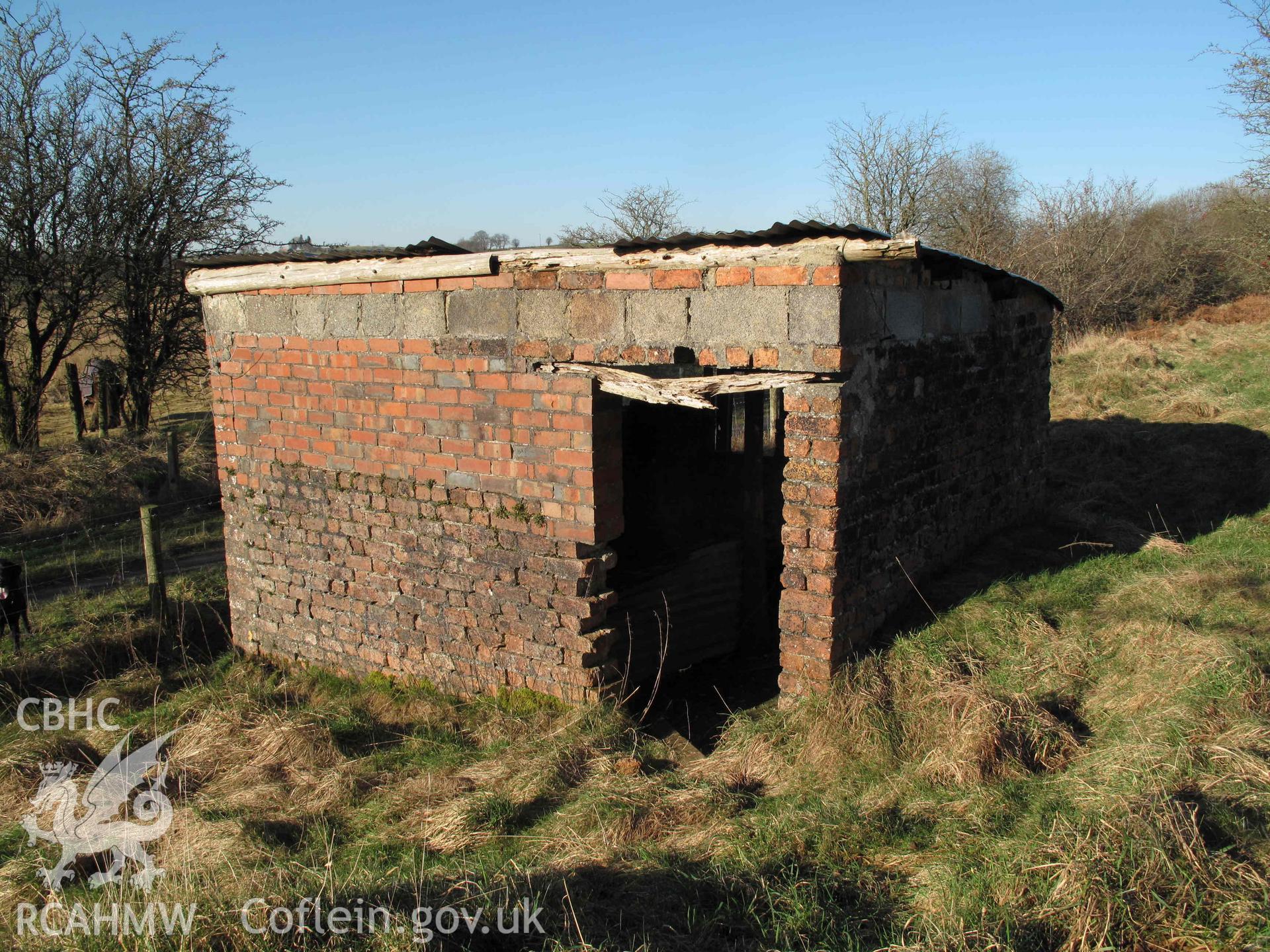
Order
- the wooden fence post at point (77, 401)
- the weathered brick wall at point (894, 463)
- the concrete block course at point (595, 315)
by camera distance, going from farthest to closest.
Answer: the wooden fence post at point (77, 401)
the concrete block course at point (595, 315)
the weathered brick wall at point (894, 463)

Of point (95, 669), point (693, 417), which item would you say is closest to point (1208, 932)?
point (693, 417)

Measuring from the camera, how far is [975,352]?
20.6ft

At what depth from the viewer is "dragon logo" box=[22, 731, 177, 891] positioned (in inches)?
153

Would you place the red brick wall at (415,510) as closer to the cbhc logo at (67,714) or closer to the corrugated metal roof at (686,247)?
the corrugated metal roof at (686,247)

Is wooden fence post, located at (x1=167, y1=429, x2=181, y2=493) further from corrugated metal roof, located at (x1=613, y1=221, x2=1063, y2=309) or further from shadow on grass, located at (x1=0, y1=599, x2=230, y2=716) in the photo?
corrugated metal roof, located at (x1=613, y1=221, x2=1063, y2=309)

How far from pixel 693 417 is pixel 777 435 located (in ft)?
2.92

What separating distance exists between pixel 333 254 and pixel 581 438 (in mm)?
2284

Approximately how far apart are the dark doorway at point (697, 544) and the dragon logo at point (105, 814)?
273cm

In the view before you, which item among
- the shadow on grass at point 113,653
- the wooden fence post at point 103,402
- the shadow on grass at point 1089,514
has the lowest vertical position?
the shadow on grass at point 113,653

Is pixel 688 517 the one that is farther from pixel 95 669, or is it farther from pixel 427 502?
pixel 95 669

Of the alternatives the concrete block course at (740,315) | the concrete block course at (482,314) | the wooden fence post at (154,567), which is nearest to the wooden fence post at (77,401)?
the wooden fence post at (154,567)

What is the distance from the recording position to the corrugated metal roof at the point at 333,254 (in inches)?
214

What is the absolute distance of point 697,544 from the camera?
7457 mm

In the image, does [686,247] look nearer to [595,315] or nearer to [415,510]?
[595,315]
